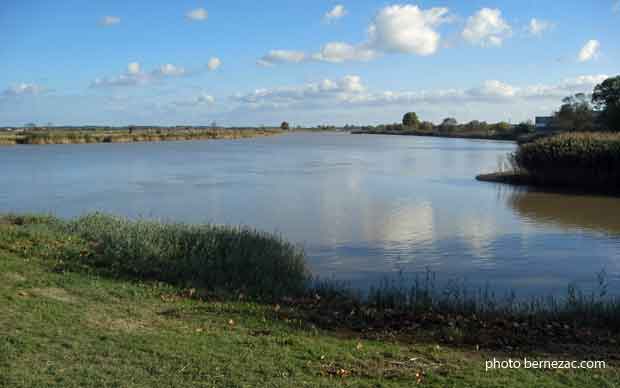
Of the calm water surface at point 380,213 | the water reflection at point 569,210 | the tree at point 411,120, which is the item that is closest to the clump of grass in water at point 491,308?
the calm water surface at point 380,213

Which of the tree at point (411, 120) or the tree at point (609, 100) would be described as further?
the tree at point (411, 120)

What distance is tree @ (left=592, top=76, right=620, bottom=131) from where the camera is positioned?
176ft

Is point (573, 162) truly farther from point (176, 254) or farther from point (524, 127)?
point (524, 127)

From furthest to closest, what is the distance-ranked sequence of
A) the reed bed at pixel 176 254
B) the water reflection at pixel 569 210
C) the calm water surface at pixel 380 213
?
the water reflection at pixel 569 210 → the calm water surface at pixel 380 213 → the reed bed at pixel 176 254

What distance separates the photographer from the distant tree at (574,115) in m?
73.6

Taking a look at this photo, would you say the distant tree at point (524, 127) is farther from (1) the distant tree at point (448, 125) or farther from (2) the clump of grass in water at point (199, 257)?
(2) the clump of grass in water at point (199, 257)

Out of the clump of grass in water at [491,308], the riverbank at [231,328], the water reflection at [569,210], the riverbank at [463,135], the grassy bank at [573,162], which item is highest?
the riverbank at [463,135]

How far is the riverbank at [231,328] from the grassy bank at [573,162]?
2349cm

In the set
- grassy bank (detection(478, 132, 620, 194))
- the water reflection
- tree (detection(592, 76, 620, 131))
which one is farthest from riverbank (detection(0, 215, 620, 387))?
tree (detection(592, 76, 620, 131))

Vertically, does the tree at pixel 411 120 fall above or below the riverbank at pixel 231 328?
above

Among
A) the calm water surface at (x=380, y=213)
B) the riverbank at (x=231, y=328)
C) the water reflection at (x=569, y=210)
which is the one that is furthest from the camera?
the water reflection at (x=569, y=210)

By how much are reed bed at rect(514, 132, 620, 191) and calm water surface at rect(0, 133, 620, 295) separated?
8.29 ft

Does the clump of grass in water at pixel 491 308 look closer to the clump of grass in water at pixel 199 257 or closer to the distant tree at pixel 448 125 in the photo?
the clump of grass in water at pixel 199 257

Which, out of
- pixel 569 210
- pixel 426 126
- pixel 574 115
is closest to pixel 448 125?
pixel 426 126
